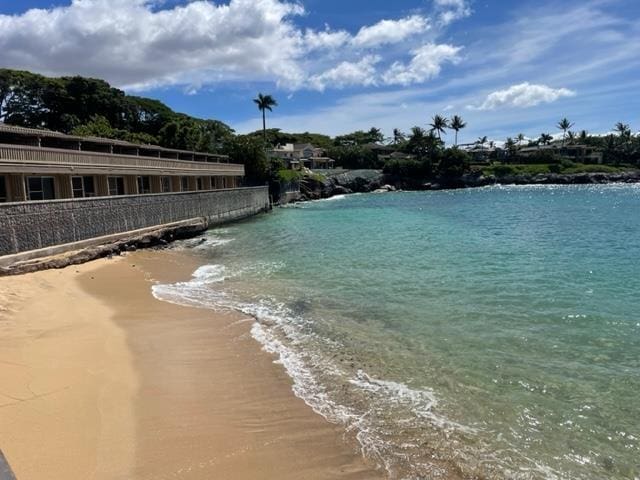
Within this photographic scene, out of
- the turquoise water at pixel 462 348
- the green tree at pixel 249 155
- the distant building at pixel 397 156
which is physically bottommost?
the turquoise water at pixel 462 348

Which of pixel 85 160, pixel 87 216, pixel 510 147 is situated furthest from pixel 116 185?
pixel 510 147

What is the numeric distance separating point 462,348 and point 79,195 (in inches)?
1026

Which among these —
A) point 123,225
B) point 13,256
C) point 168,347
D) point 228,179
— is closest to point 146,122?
point 228,179

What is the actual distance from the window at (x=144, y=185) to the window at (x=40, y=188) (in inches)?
443

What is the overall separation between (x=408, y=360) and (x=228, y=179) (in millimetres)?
52732

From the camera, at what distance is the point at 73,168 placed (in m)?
25.6

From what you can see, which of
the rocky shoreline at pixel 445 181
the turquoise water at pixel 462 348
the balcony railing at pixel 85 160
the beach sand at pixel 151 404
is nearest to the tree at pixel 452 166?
the rocky shoreline at pixel 445 181

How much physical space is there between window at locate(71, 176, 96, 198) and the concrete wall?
9.86 feet

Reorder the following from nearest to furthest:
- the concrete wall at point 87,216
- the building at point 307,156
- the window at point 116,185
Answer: the concrete wall at point 87,216 < the window at point 116,185 < the building at point 307,156

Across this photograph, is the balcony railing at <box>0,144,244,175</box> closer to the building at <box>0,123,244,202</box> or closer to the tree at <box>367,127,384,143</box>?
the building at <box>0,123,244,202</box>

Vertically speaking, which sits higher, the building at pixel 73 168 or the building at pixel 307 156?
the building at pixel 307 156

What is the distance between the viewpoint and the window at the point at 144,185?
37.0 metres

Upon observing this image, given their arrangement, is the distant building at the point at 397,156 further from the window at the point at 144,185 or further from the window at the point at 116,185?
the window at the point at 116,185

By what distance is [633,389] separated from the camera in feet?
25.9
